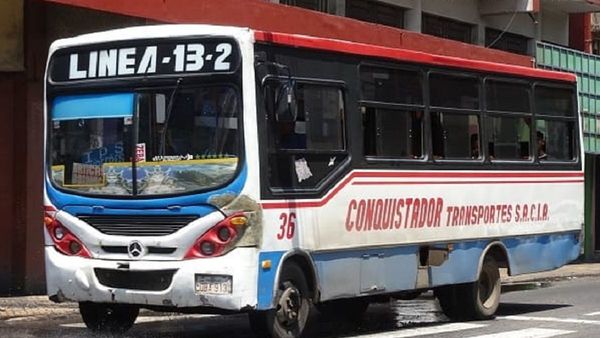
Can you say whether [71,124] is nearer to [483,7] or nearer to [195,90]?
[195,90]

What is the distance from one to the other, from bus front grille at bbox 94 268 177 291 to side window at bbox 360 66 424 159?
2.68m

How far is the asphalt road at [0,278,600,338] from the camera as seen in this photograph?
1088cm

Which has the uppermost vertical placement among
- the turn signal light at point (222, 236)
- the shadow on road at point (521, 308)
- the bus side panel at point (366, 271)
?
the turn signal light at point (222, 236)

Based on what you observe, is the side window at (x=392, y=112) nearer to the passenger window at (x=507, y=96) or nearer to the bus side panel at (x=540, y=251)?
the passenger window at (x=507, y=96)

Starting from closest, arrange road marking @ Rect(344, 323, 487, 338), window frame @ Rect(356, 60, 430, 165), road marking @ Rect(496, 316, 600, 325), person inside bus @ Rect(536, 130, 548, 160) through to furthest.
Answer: window frame @ Rect(356, 60, 430, 165), road marking @ Rect(344, 323, 487, 338), road marking @ Rect(496, 316, 600, 325), person inside bus @ Rect(536, 130, 548, 160)

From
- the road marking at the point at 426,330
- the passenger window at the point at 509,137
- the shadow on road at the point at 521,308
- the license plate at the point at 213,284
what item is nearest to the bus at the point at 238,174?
the license plate at the point at 213,284

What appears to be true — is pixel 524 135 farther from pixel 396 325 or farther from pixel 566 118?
pixel 396 325

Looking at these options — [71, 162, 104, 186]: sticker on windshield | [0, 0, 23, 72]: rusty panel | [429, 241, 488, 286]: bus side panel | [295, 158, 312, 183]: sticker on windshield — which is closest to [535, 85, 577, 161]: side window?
[429, 241, 488, 286]: bus side panel

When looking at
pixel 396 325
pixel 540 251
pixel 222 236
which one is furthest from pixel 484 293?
pixel 222 236

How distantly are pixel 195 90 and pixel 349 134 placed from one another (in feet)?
6.21

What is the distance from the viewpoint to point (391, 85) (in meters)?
10.8

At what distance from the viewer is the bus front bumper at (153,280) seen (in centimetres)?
868

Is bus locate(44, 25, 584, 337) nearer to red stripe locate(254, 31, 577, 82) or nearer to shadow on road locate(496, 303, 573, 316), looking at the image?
red stripe locate(254, 31, 577, 82)

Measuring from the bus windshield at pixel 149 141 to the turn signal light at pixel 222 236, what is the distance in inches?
14.6
